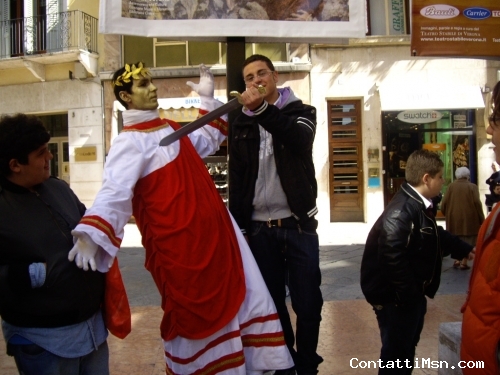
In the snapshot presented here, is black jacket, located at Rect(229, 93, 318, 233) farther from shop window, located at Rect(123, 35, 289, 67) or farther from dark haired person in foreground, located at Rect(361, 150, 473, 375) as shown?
shop window, located at Rect(123, 35, 289, 67)

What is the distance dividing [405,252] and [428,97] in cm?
1112

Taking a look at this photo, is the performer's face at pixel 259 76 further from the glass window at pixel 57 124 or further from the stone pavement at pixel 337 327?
the glass window at pixel 57 124

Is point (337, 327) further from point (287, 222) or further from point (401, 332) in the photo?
point (287, 222)

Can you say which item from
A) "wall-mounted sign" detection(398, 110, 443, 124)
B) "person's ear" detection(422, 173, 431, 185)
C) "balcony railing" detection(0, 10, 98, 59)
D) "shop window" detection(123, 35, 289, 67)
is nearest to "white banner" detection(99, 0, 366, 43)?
"person's ear" detection(422, 173, 431, 185)

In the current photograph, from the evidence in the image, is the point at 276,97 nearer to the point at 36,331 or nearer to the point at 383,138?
the point at 36,331

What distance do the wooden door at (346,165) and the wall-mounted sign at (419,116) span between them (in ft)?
3.57

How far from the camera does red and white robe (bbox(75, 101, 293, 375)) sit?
2.28 metres

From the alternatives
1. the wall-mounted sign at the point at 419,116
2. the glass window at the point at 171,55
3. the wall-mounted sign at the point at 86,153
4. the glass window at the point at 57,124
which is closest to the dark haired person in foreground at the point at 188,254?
the wall-mounted sign at the point at 419,116

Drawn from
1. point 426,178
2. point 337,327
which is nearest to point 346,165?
point 337,327

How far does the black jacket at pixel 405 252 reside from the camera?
8.79ft

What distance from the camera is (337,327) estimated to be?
438 centimetres

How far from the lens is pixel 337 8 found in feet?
9.41

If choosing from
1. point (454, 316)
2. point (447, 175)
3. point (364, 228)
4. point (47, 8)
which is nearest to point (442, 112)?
point (447, 175)

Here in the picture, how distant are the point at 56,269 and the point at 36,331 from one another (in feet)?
0.80
